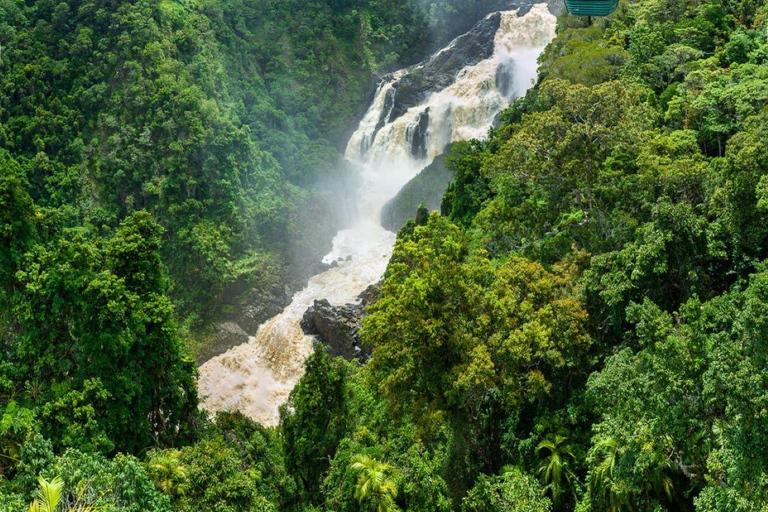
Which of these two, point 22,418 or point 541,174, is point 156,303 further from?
point 541,174

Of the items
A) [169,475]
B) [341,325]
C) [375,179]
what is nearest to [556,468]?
[169,475]

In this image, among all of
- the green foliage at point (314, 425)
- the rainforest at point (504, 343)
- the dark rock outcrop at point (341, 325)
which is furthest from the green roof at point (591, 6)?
the dark rock outcrop at point (341, 325)

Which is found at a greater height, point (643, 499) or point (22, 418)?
point (22, 418)

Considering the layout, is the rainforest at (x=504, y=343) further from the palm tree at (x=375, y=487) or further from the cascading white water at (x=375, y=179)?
the cascading white water at (x=375, y=179)

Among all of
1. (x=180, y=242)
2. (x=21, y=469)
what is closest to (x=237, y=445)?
(x=21, y=469)

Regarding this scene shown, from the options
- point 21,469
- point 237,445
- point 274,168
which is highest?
point 21,469

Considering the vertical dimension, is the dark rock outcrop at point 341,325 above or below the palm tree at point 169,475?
below

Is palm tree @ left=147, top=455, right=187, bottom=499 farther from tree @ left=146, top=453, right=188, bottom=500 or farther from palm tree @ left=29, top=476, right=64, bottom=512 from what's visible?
palm tree @ left=29, top=476, right=64, bottom=512
